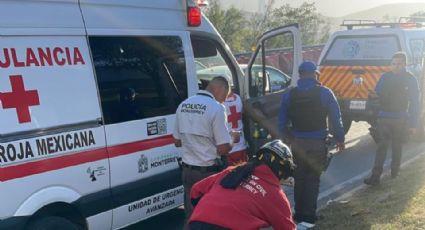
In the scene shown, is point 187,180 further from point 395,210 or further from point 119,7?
point 395,210

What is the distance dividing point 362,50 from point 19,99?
700cm

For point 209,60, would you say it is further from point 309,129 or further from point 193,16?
point 309,129

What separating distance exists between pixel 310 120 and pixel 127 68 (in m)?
1.81

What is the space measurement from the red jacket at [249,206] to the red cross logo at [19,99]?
1.75 meters

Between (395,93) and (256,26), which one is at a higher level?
(256,26)

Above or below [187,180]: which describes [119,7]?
above

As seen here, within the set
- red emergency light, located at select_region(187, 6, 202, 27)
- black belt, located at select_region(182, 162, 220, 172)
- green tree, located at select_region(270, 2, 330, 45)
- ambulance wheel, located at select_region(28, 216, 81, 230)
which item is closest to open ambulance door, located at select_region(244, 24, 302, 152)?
red emergency light, located at select_region(187, 6, 202, 27)

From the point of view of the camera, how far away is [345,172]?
7.62 meters

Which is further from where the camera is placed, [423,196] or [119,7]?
[423,196]

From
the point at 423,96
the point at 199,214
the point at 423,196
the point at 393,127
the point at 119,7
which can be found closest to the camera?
the point at 199,214

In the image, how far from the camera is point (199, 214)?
2.52 m

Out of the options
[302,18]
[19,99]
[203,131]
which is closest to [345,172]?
[203,131]

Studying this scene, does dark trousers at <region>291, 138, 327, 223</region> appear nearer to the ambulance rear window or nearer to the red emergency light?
the red emergency light

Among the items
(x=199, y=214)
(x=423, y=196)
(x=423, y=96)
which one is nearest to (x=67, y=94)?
(x=199, y=214)
